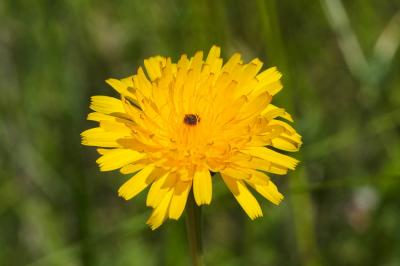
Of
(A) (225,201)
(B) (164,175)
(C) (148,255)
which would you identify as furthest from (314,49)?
(B) (164,175)

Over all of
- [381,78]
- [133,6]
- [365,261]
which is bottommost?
[365,261]

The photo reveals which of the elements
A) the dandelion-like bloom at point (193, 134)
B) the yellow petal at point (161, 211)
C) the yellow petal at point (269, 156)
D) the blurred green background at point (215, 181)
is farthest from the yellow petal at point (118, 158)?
the blurred green background at point (215, 181)

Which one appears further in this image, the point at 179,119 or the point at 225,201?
the point at 225,201

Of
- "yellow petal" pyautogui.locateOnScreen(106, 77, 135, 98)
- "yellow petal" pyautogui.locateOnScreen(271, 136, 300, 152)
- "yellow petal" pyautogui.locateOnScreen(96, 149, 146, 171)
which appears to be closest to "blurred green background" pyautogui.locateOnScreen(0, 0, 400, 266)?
"yellow petal" pyautogui.locateOnScreen(106, 77, 135, 98)

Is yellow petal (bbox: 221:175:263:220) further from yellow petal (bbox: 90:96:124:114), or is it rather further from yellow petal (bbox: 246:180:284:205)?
yellow petal (bbox: 90:96:124:114)

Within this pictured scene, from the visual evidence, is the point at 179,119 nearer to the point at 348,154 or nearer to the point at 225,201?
the point at 225,201

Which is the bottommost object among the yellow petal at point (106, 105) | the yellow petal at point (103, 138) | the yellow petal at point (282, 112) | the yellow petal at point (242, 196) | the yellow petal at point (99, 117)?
the yellow petal at point (242, 196)

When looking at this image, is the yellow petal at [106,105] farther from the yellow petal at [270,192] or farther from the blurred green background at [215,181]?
the blurred green background at [215,181]
